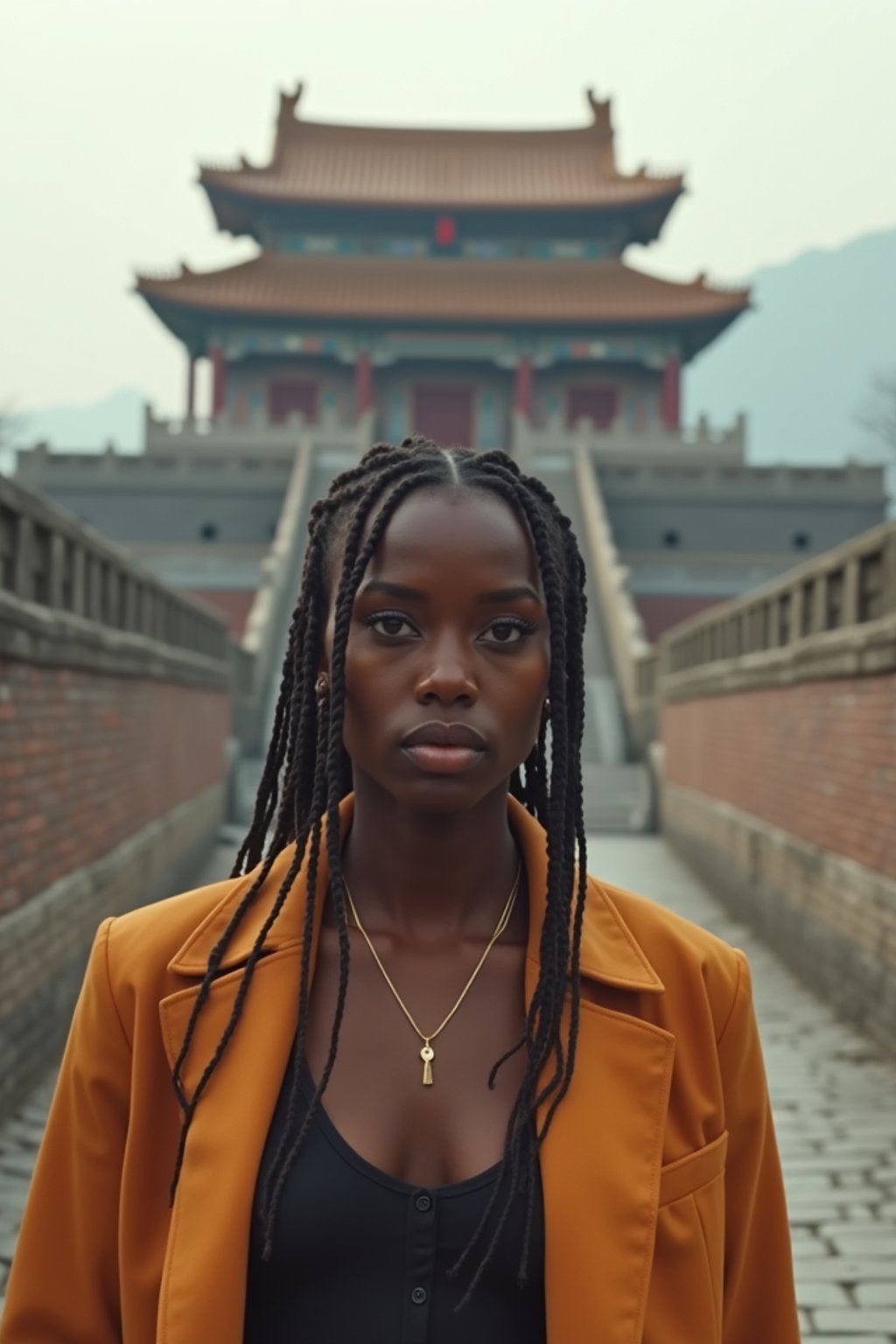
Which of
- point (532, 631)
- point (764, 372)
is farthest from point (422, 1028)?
point (764, 372)

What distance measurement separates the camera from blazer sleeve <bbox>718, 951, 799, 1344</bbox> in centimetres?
164

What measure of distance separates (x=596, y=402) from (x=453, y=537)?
32.4 metres

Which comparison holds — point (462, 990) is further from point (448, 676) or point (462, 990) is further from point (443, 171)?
point (443, 171)

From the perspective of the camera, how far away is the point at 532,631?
1626mm

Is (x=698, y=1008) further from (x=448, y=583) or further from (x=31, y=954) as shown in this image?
(x=31, y=954)

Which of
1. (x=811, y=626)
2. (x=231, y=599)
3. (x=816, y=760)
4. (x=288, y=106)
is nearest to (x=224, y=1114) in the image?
(x=816, y=760)

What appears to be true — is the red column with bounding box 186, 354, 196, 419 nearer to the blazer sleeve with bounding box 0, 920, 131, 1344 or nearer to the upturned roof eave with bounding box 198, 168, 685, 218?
the upturned roof eave with bounding box 198, 168, 685, 218

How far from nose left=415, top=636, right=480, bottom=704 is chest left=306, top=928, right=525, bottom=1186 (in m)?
0.34

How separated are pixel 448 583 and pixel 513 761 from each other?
218 mm

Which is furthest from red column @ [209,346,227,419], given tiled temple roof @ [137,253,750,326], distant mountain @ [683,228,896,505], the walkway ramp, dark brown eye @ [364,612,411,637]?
distant mountain @ [683,228,896,505]

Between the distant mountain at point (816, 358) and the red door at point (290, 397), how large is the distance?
129091mm

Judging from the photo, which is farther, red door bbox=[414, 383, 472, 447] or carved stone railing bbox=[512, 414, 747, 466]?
red door bbox=[414, 383, 472, 447]

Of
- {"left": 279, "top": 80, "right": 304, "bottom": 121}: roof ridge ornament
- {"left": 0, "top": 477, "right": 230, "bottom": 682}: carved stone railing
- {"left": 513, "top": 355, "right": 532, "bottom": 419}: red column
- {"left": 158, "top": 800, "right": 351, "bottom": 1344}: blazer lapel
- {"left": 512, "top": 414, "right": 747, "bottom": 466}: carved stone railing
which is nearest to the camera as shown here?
{"left": 158, "top": 800, "right": 351, "bottom": 1344}: blazer lapel

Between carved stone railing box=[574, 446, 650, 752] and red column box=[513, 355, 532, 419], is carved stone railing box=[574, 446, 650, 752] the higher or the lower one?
the lower one
